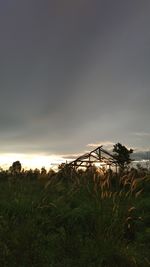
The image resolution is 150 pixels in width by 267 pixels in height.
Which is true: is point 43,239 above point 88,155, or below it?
below

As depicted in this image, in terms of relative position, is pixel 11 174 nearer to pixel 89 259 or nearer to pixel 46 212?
pixel 46 212

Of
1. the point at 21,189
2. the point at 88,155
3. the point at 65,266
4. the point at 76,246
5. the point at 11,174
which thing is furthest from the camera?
the point at 88,155

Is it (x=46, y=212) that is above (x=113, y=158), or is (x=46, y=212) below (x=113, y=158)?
below

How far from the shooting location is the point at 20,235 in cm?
664

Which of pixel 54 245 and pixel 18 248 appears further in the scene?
pixel 54 245

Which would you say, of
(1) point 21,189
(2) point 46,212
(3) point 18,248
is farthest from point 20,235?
(1) point 21,189

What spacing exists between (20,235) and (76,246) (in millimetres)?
1081

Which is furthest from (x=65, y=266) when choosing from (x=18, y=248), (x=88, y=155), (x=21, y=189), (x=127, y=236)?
(x=88, y=155)

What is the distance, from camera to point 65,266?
20.6ft

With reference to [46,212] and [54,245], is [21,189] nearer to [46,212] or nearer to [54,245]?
[46,212]

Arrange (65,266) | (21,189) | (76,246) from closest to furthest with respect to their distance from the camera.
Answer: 1. (65,266)
2. (76,246)
3. (21,189)

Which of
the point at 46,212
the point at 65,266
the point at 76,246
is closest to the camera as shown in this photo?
the point at 65,266

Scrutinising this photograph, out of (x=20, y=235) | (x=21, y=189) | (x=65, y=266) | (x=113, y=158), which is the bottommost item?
(x=65, y=266)

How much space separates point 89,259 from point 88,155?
647 inches
